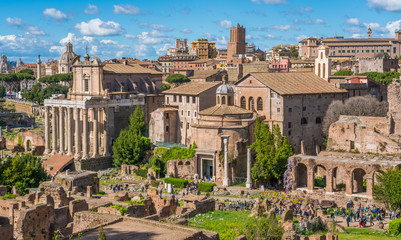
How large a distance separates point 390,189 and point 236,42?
377 feet

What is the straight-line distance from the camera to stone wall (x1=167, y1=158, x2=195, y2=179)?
51438mm

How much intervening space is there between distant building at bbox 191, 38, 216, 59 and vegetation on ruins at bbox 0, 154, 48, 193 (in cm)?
13407

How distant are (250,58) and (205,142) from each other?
84.6 meters

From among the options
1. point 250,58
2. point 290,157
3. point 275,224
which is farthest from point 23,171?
point 250,58

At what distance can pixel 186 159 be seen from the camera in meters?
51.8

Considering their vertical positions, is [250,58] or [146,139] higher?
[250,58]

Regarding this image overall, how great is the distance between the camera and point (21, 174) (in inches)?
1813

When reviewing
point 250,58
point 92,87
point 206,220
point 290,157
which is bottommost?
point 206,220

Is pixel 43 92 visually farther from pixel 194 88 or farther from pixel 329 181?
pixel 329 181

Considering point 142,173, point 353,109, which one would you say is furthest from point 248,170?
point 353,109

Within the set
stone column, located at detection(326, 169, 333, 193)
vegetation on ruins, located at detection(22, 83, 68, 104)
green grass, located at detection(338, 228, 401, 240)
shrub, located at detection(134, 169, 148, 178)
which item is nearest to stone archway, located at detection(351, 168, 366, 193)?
stone column, located at detection(326, 169, 333, 193)

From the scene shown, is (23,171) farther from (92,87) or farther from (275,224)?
(275,224)

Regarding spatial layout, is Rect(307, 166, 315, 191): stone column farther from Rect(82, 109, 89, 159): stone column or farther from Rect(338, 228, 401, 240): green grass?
Rect(82, 109, 89, 159): stone column

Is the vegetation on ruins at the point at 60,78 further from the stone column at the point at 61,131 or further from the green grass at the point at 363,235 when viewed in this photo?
the green grass at the point at 363,235
